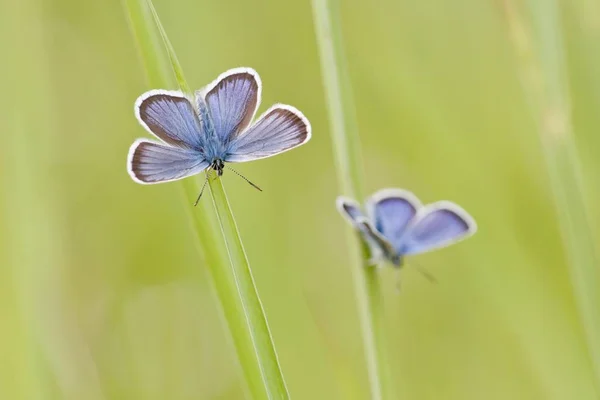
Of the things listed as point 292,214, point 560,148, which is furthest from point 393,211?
point 292,214

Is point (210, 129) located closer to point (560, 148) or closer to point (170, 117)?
point (170, 117)

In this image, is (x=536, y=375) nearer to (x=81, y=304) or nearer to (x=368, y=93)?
(x=368, y=93)

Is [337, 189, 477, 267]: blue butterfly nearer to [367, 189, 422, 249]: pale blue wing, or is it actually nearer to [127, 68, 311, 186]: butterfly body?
[367, 189, 422, 249]: pale blue wing

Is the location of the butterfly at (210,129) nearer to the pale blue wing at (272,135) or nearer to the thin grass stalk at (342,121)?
the pale blue wing at (272,135)

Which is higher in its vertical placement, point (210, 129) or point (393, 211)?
point (210, 129)

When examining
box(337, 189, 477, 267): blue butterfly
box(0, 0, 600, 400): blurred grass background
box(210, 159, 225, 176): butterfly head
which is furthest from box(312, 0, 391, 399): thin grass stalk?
box(0, 0, 600, 400): blurred grass background
